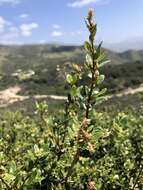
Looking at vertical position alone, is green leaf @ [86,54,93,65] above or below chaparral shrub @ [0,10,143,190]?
above

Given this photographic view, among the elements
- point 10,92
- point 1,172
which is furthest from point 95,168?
point 10,92

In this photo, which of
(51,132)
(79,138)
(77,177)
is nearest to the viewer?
(79,138)

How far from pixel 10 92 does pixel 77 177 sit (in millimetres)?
79763

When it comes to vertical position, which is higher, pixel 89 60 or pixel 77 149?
pixel 89 60

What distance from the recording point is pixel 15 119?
9.98m

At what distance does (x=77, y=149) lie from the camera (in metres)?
3.26

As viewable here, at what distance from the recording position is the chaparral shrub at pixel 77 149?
327 cm

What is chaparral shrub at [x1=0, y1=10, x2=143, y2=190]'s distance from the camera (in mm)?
3270

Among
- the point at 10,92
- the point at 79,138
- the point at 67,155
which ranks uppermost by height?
the point at 79,138

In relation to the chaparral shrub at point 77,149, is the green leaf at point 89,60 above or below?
above

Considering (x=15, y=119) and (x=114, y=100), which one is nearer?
(x=15, y=119)

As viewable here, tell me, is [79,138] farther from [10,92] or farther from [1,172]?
[10,92]

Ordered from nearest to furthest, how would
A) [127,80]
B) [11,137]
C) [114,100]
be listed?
1. [11,137]
2. [114,100]
3. [127,80]

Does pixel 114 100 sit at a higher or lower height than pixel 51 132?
lower
